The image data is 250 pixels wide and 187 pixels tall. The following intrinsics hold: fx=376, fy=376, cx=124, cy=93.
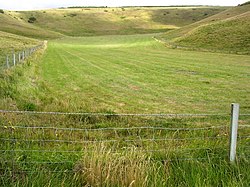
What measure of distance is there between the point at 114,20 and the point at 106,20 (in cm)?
299

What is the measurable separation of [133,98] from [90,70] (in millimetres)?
12025

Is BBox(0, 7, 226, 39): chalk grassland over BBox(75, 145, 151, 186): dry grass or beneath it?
over

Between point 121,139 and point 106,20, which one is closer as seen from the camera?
point 121,139

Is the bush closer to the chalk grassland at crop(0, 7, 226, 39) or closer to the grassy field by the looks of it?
the chalk grassland at crop(0, 7, 226, 39)

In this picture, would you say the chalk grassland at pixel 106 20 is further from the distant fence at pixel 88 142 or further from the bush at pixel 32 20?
the distant fence at pixel 88 142

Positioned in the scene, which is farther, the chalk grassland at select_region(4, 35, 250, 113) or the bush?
the bush

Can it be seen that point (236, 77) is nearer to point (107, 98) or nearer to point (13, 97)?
point (107, 98)

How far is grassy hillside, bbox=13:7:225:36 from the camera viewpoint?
12450 cm

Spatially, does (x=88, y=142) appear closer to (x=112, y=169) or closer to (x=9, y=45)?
(x=112, y=169)

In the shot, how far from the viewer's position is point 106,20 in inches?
5507

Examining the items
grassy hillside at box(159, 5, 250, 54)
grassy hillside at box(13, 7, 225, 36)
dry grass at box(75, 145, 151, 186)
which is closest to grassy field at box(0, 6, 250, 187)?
dry grass at box(75, 145, 151, 186)

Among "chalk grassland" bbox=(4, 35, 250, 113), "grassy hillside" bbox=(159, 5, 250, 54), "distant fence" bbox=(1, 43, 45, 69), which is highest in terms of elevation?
"grassy hillside" bbox=(159, 5, 250, 54)

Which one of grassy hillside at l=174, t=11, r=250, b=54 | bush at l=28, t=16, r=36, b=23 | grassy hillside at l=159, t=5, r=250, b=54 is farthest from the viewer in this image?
bush at l=28, t=16, r=36, b=23

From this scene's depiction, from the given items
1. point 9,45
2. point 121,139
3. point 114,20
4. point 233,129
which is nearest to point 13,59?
point 121,139
